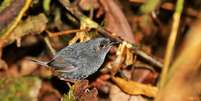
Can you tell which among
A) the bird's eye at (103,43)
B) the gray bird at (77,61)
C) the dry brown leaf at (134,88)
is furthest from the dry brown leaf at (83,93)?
the dry brown leaf at (134,88)

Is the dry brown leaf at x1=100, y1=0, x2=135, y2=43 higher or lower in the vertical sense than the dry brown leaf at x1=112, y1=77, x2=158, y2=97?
higher

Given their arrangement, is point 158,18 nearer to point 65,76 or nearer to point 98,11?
point 98,11

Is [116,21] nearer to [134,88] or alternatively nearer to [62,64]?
[134,88]

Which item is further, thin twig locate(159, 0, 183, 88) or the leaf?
the leaf

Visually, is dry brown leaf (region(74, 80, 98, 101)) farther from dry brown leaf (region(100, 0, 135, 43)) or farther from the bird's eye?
dry brown leaf (region(100, 0, 135, 43))

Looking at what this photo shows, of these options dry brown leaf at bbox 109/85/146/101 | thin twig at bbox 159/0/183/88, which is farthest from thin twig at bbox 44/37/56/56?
thin twig at bbox 159/0/183/88

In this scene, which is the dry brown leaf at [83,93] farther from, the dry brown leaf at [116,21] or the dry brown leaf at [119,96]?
the dry brown leaf at [116,21]

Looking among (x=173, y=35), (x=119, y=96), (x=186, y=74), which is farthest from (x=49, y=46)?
(x=186, y=74)
